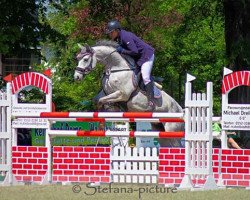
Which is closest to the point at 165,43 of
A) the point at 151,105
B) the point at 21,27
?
the point at 21,27

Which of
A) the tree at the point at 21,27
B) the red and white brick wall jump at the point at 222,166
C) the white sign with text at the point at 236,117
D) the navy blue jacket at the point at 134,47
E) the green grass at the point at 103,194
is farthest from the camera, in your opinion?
the tree at the point at 21,27

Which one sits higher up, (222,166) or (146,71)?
(146,71)

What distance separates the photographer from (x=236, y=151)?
1394 cm

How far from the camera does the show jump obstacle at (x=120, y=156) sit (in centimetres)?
1373

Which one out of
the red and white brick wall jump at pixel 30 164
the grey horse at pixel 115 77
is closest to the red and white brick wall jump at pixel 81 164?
the red and white brick wall jump at pixel 30 164

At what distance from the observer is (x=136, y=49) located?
18109 mm

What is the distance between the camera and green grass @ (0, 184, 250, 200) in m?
12.2

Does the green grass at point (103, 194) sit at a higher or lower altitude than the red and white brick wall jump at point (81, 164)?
lower

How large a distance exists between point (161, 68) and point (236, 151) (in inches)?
877

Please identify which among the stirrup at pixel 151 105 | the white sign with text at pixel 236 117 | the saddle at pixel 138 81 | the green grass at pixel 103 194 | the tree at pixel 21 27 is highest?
the tree at pixel 21 27

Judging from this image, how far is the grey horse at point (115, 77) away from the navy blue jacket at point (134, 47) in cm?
17

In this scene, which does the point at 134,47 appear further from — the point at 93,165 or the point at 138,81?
the point at 93,165

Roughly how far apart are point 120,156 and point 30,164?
145 cm

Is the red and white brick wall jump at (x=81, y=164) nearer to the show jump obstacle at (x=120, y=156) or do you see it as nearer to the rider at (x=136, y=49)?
the show jump obstacle at (x=120, y=156)
